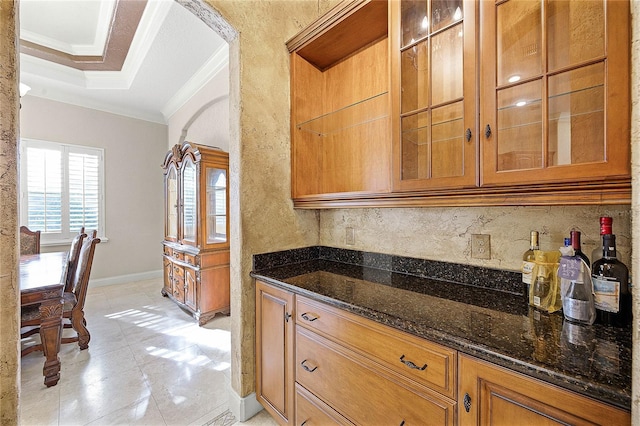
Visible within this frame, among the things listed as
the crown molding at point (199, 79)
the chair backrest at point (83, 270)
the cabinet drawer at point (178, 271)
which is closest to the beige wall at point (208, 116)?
the crown molding at point (199, 79)

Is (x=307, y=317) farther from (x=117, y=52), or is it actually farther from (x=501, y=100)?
(x=117, y=52)

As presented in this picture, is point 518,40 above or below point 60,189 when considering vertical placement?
above

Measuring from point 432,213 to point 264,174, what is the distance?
1.08 m

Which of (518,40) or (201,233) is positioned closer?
(518,40)

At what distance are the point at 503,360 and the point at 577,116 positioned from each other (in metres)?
0.87

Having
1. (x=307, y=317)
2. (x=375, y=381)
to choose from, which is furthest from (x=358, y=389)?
(x=307, y=317)

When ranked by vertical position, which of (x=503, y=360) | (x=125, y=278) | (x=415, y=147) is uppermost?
(x=415, y=147)

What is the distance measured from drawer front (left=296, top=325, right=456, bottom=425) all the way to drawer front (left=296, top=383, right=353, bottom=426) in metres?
0.03

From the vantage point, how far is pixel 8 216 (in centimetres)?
83

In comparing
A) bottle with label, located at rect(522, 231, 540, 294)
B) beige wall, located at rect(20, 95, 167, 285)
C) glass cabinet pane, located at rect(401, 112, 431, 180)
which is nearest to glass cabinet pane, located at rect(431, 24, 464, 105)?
glass cabinet pane, located at rect(401, 112, 431, 180)

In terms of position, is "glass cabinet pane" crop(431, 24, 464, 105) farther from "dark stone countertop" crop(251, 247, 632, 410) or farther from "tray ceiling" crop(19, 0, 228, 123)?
"tray ceiling" crop(19, 0, 228, 123)

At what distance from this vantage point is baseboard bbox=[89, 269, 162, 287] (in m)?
4.43

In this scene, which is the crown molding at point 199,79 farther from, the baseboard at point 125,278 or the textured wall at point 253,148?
the baseboard at point 125,278

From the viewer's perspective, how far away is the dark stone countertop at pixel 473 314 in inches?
27.7
